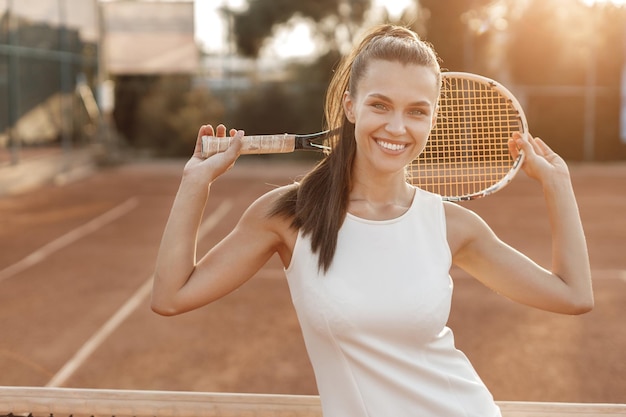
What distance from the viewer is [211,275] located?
6.41ft

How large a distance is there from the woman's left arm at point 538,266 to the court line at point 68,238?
728 cm

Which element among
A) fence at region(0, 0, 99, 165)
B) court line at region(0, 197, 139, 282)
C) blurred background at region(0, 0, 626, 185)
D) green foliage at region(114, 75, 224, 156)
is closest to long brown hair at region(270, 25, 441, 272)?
court line at region(0, 197, 139, 282)

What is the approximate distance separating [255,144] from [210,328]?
15.9 feet

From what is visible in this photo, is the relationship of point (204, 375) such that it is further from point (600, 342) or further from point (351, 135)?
point (351, 135)

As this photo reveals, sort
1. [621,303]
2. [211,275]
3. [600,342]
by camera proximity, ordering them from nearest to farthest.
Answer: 1. [211,275]
2. [600,342]
3. [621,303]

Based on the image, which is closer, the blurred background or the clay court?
the clay court

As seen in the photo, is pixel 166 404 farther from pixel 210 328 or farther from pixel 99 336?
pixel 210 328

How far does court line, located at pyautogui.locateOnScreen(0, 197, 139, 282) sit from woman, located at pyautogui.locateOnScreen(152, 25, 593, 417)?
7038 mm

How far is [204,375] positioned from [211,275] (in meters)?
3.78

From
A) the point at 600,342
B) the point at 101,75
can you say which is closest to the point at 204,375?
the point at 600,342

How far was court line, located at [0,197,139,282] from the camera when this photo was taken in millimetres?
9000

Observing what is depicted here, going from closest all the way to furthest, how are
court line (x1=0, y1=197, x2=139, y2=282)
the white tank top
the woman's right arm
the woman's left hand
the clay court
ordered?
the white tank top
the woman's right arm
the woman's left hand
the clay court
court line (x1=0, y1=197, x2=139, y2=282)

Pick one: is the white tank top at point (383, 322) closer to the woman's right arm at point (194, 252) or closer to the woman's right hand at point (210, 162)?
the woman's right arm at point (194, 252)

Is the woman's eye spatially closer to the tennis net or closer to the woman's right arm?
the woman's right arm
